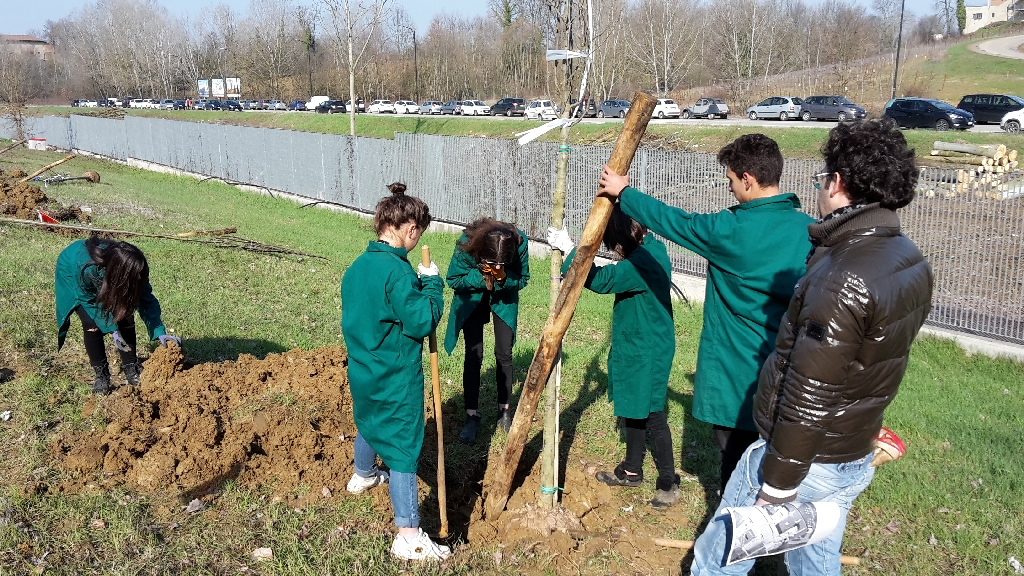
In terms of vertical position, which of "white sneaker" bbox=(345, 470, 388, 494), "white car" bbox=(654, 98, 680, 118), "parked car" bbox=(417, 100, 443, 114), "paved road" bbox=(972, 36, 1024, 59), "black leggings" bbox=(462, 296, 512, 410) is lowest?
"white sneaker" bbox=(345, 470, 388, 494)

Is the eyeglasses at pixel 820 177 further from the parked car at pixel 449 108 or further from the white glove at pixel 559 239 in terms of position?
the parked car at pixel 449 108

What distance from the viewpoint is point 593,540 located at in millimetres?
4312

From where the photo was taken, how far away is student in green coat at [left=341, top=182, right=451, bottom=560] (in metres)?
3.52

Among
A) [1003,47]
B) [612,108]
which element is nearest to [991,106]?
[612,108]

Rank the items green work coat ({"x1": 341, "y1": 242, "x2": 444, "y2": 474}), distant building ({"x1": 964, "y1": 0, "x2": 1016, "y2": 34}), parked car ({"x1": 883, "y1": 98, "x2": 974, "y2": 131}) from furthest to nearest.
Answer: distant building ({"x1": 964, "y1": 0, "x2": 1016, "y2": 34})
parked car ({"x1": 883, "y1": 98, "x2": 974, "y2": 131})
green work coat ({"x1": 341, "y1": 242, "x2": 444, "y2": 474})

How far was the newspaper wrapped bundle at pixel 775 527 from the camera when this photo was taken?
250cm

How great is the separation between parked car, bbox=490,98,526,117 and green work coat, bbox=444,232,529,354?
1608 inches

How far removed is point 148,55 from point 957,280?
8599cm

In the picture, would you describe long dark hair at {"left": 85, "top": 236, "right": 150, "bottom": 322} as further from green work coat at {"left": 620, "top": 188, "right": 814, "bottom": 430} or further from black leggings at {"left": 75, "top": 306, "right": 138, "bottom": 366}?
green work coat at {"left": 620, "top": 188, "right": 814, "bottom": 430}

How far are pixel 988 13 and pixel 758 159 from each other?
124548 mm

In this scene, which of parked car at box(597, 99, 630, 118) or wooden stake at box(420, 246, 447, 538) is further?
parked car at box(597, 99, 630, 118)

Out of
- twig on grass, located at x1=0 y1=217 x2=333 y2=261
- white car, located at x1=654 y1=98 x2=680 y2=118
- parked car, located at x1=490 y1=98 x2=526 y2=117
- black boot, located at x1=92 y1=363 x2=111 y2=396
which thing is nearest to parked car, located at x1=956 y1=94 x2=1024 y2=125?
white car, located at x1=654 y1=98 x2=680 y2=118

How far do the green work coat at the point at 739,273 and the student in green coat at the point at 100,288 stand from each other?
367 cm

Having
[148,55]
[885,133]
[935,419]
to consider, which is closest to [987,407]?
[935,419]
